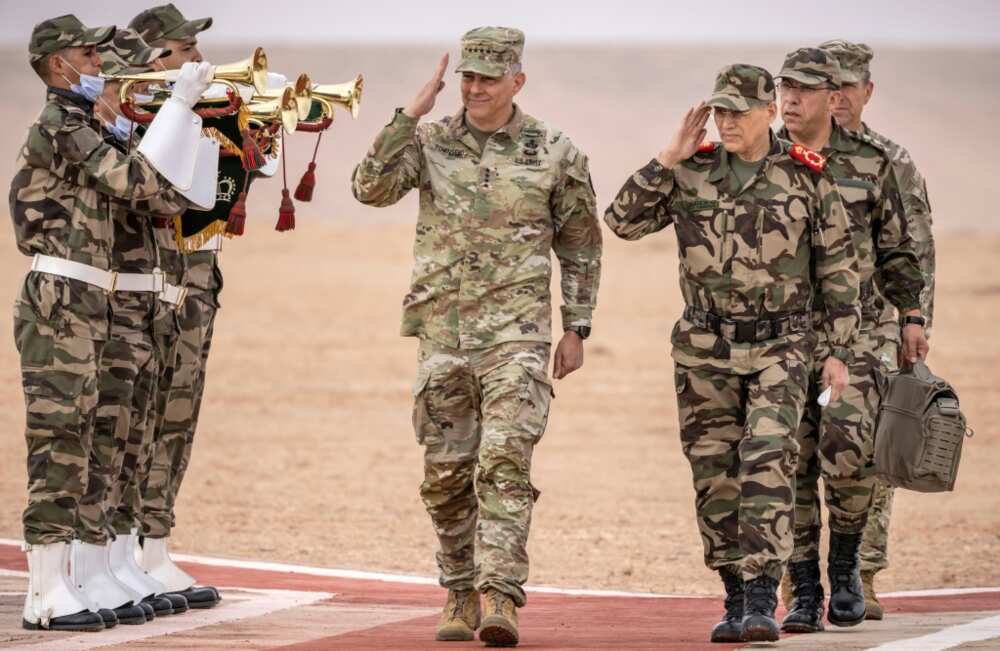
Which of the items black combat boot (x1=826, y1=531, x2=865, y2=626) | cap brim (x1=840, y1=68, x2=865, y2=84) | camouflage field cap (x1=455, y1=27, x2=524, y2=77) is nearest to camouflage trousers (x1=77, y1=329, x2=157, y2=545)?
camouflage field cap (x1=455, y1=27, x2=524, y2=77)

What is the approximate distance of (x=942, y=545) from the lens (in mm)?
13359

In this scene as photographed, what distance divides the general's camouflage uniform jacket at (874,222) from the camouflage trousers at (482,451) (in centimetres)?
150

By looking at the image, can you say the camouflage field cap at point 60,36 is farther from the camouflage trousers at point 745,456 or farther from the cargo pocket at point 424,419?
the camouflage trousers at point 745,456

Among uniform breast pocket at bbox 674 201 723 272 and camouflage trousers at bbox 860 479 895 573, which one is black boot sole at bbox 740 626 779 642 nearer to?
uniform breast pocket at bbox 674 201 723 272

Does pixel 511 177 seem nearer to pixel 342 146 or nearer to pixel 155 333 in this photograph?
pixel 155 333

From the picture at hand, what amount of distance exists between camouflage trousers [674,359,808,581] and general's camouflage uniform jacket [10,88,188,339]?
7.18ft

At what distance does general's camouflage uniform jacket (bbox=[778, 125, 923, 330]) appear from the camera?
8781mm

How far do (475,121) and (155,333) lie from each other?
1581mm

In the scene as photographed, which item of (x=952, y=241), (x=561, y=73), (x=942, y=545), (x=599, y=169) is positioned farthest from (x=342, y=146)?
(x=942, y=545)

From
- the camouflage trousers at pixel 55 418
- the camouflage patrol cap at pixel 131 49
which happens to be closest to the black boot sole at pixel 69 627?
the camouflage trousers at pixel 55 418

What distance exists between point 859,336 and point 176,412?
2940 millimetres

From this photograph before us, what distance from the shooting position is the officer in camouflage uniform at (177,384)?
908 cm

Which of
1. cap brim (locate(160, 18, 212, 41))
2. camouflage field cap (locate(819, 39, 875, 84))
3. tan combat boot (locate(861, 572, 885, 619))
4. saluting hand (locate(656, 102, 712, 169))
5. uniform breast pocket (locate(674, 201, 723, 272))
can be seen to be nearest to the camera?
saluting hand (locate(656, 102, 712, 169))

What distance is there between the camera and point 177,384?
9109 millimetres
